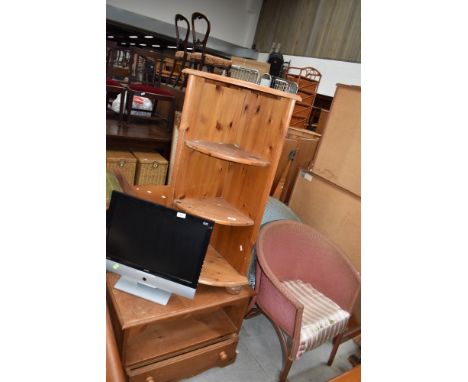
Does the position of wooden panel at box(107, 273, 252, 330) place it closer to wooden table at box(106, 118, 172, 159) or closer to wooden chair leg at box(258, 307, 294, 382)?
wooden chair leg at box(258, 307, 294, 382)

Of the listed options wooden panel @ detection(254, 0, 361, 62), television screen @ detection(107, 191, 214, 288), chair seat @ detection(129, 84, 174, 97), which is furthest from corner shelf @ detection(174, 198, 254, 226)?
wooden panel @ detection(254, 0, 361, 62)

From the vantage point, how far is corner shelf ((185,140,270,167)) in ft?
4.41

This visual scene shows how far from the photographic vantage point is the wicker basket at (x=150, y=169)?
9.34ft

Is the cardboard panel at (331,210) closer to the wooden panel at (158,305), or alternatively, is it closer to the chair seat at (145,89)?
the wooden panel at (158,305)

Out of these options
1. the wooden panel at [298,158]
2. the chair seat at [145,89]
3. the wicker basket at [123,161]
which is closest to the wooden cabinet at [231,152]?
the wicker basket at [123,161]

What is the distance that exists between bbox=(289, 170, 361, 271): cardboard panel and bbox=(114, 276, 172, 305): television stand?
1.37m

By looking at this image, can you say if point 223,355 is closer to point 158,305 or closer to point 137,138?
point 158,305

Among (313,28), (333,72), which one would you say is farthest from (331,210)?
(313,28)

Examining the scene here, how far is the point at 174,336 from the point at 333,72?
615cm

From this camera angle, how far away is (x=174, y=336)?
5.27 feet

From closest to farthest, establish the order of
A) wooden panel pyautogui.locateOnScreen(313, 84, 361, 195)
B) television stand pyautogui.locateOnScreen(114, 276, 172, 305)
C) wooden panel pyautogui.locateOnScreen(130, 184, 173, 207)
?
1. television stand pyautogui.locateOnScreen(114, 276, 172, 305)
2. wooden panel pyautogui.locateOnScreen(130, 184, 173, 207)
3. wooden panel pyautogui.locateOnScreen(313, 84, 361, 195)
